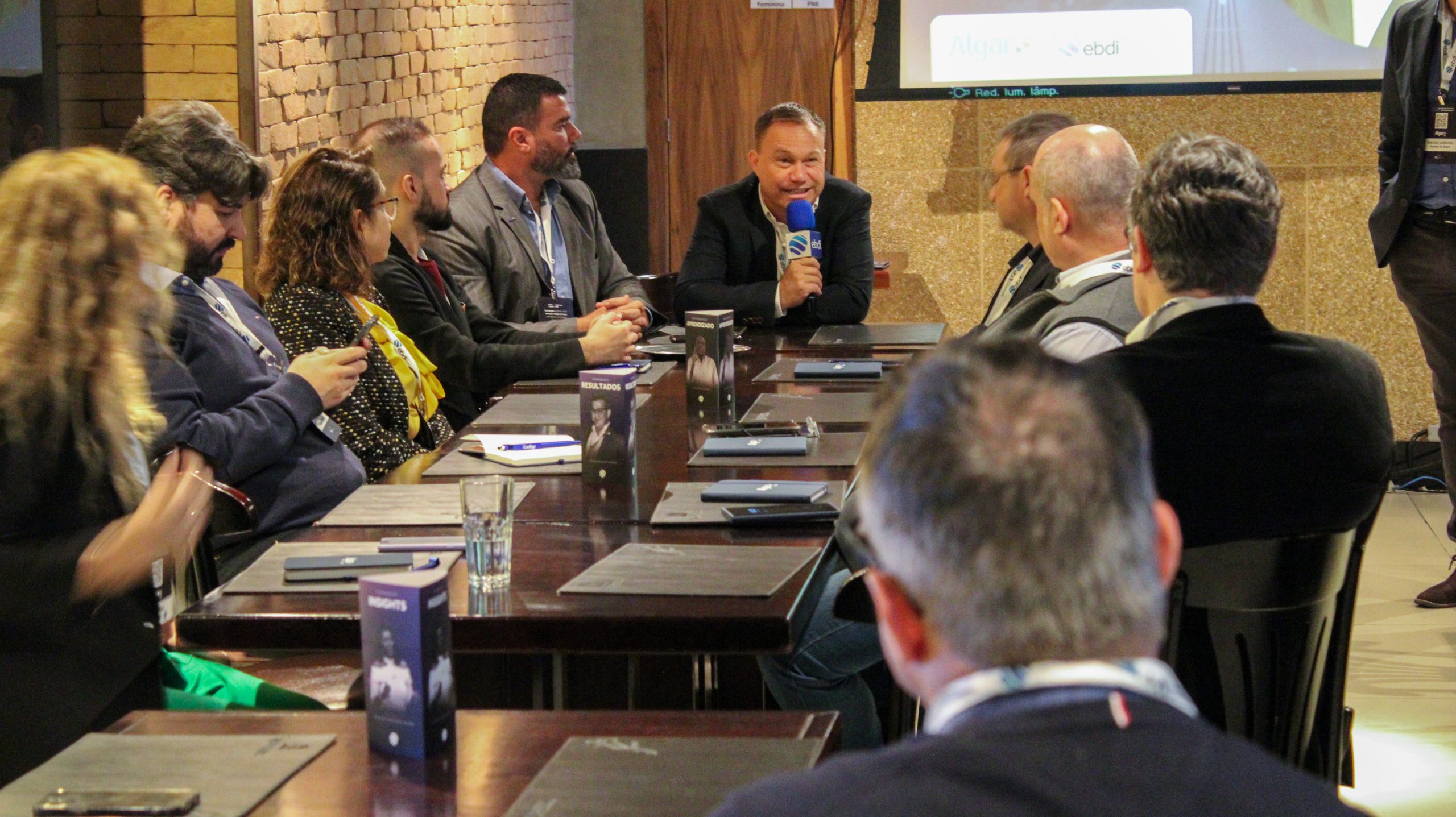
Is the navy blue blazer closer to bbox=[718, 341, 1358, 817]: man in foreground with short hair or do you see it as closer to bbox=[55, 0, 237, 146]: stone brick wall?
bbox=[55, 0, 237, 146]: stone brick wall

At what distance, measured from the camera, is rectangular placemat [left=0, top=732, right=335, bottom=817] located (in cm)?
150

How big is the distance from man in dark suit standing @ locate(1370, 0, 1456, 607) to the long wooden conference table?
2.82 metres

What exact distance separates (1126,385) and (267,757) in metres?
1.14

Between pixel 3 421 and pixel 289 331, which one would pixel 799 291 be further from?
pixel 3 421

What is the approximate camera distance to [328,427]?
3082 millimetres

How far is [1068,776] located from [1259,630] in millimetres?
1271

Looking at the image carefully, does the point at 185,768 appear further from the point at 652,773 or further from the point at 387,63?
the point at 387,63

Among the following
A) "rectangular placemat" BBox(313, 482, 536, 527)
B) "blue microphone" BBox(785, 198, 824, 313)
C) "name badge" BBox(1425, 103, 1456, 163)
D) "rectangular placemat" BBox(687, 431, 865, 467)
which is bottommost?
"rectangular placemat" BBox(313, 482, 536, 527)

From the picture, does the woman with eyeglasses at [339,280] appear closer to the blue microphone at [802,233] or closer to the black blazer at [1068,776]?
the blue microphone at [802,233]

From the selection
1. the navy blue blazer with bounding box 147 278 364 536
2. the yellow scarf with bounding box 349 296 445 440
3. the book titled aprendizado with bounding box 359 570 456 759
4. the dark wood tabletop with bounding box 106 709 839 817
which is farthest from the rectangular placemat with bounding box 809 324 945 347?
the book titled aprendizado with bounding box 359 570 456 759

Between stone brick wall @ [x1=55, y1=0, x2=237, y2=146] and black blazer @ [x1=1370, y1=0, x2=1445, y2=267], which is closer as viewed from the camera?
stone brick wall @ [x1=55, y1=0, x2=237, y2=146]

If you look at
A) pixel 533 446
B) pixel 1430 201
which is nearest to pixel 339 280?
pixel 533 446

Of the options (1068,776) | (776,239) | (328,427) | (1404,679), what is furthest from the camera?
(776,239)

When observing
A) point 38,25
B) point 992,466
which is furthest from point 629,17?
point 992,466
